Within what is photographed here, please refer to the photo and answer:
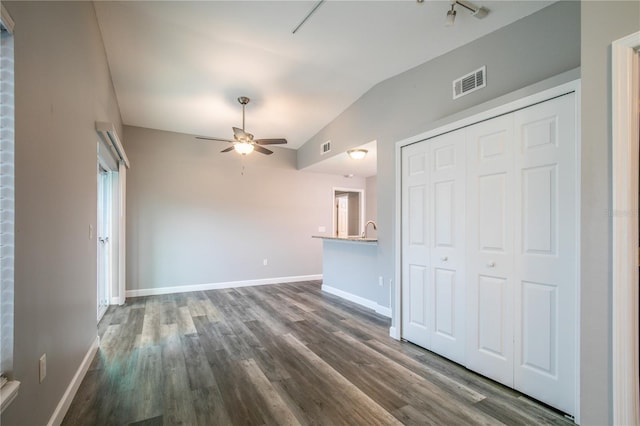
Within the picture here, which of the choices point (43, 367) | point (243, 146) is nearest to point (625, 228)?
point (43, 367)

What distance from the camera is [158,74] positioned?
147 inches

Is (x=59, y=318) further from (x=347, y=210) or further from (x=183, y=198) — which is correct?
(x=347, y=210)

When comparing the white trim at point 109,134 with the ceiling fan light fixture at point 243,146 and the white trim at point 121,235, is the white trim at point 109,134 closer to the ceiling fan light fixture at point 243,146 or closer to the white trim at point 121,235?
the white trim at point 121,235

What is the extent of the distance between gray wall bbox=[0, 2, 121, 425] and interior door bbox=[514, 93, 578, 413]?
3.01m

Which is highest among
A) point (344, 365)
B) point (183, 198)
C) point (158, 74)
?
point (158, 74)

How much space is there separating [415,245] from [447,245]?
1.27 ft

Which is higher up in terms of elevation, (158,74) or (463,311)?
(158,74)

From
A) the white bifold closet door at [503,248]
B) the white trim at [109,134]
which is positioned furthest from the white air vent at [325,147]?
the white trim at [109,134]

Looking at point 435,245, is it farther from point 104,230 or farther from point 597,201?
point 104,230

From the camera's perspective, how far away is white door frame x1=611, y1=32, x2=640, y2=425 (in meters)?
1.42

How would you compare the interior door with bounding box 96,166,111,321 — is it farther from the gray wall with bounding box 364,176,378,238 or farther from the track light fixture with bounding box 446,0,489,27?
the gray wall with bounding box 364,176,378,238

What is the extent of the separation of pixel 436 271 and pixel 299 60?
2.85 meters

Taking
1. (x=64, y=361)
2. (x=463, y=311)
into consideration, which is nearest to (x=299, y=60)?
(x=463, y=311)

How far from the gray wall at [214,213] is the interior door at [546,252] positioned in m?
4.79
